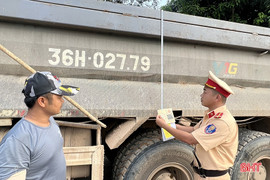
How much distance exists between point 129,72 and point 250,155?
1.82 metres

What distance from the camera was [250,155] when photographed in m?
2.87

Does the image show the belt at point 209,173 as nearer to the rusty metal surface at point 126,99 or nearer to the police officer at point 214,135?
the police officer at point 214,135

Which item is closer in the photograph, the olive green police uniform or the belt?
the olive green police uniform

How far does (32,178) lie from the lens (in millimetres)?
1338

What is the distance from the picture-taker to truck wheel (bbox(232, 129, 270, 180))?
284 centimetres

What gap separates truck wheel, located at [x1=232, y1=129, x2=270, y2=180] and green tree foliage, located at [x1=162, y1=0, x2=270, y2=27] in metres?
5.71

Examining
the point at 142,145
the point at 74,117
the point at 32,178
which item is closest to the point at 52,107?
the point at 32,178

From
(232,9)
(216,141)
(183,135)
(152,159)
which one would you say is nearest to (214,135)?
(216,141)

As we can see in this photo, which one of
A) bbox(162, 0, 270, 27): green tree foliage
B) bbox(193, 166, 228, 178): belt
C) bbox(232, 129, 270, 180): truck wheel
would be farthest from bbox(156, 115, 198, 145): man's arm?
bbox(162, 0, 270, 27): green tree foliage

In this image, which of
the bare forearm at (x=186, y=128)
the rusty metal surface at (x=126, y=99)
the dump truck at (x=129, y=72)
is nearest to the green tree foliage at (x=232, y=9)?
the dump truck at (x=129, y=72)

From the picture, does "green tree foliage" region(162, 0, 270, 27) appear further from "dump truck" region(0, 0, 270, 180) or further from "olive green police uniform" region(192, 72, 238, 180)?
"olive green police uniform" region(192, 72, 238, 180)

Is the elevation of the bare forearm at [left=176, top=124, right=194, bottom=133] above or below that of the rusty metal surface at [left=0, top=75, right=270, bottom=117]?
below

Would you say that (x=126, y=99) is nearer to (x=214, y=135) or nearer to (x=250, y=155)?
(x=214, y=135)

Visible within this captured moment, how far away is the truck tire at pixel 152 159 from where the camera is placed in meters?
2.38
